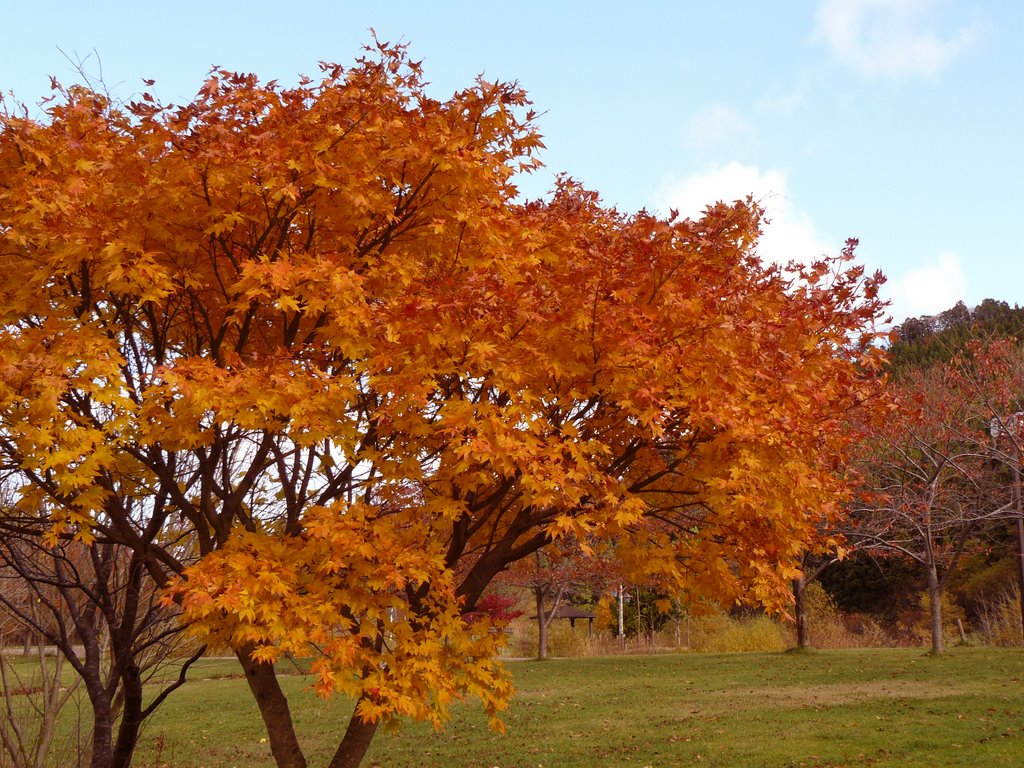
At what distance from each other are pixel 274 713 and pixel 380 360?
3.51 metres

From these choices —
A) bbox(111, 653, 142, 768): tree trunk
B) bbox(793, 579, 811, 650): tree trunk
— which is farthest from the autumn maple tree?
bbox(793, 579, 811, 650): tree trunk

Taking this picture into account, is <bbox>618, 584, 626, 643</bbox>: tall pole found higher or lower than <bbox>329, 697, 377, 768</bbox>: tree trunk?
lower

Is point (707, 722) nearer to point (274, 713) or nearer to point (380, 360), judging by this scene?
point (274, 713)

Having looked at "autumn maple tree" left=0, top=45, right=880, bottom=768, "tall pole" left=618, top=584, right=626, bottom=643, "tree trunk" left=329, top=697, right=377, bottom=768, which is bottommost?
"tall pole" left=618, top=584, right=626, bottom=643

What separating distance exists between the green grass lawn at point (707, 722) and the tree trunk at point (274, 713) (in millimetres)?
3414

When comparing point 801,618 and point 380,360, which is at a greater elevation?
point 380,360

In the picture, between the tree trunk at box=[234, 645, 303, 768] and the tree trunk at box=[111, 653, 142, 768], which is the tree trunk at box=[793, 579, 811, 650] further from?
the tree trunk at box=[111, 653, 142, 768]

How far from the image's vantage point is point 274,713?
22.5 feet

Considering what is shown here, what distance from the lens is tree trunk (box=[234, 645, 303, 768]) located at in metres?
6.73

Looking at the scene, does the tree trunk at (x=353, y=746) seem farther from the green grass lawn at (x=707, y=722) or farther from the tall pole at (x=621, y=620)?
the tall pole at (x=621, y=620)

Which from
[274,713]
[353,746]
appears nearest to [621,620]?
[353,746]

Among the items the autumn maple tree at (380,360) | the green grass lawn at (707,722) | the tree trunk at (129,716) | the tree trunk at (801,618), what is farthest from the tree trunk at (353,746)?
the tree trunk at (801,618)

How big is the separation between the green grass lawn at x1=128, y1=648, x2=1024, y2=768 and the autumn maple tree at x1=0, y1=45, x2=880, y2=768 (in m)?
5.52

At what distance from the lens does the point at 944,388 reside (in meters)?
20.5
